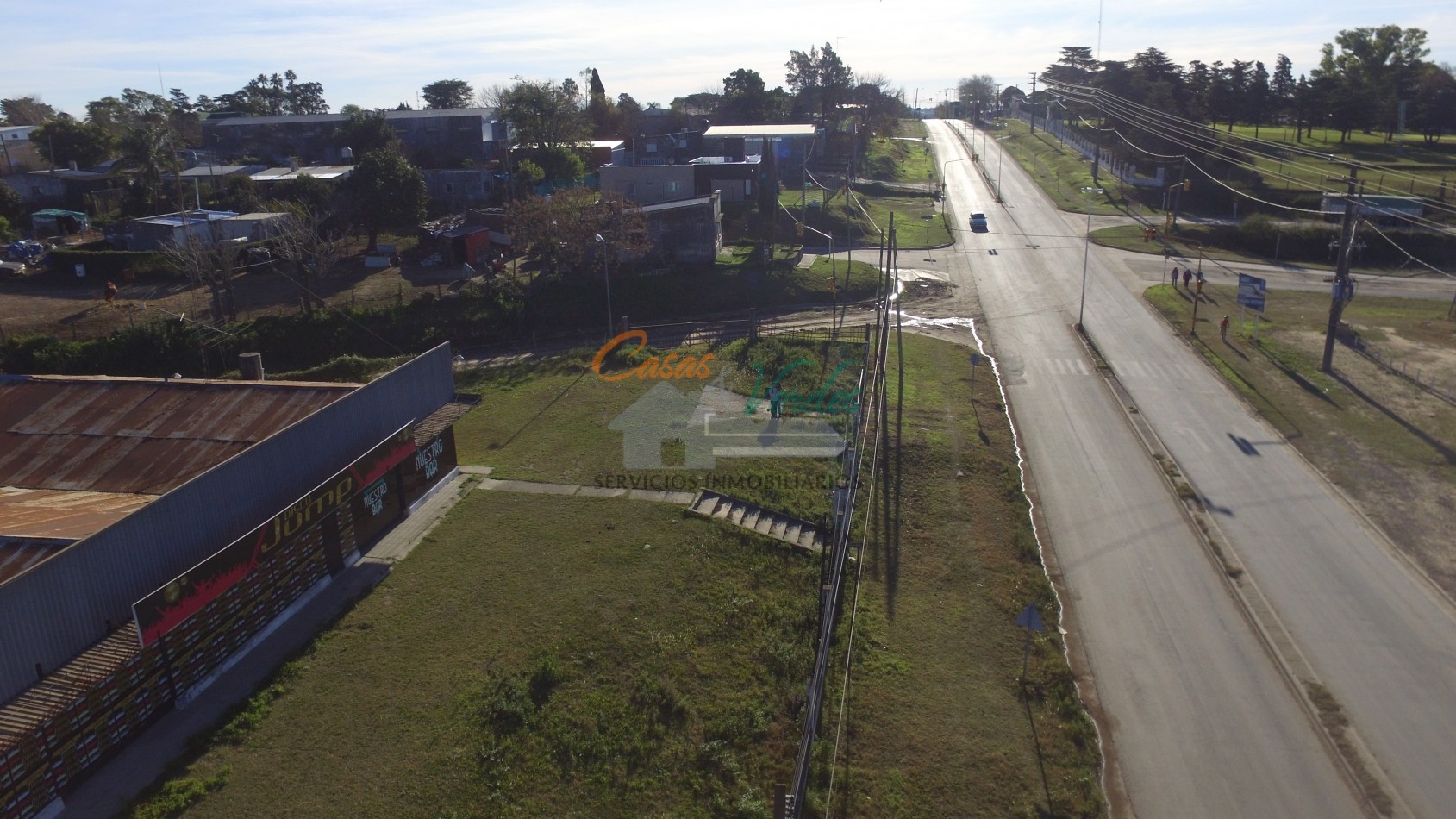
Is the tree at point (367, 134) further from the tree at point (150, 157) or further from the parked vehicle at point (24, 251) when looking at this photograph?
the parked vehicle at point (24, 251)

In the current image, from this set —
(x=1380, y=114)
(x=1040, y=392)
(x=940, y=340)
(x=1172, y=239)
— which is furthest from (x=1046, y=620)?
(x=1380, y=114)

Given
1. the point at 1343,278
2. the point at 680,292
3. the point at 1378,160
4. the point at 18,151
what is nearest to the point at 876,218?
the point at 680,292

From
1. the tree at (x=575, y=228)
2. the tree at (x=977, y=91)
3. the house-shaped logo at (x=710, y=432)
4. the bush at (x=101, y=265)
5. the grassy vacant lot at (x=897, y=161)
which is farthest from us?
the tree at (x=977, y=91)

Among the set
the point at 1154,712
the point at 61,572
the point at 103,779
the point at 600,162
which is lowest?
the point at 1154,712

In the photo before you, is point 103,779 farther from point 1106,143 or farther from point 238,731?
point 1106,143

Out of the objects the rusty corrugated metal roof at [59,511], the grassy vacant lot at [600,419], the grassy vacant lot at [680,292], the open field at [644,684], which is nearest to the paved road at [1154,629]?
the open field at [644,684]

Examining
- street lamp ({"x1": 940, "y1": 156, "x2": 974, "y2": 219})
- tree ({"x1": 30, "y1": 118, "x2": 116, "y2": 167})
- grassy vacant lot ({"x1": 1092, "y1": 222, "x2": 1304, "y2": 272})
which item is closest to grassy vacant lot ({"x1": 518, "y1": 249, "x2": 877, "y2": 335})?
grassy vacant lot ({"x1": 1092, "y1": 222, "x2": 1304, "y2": 272})

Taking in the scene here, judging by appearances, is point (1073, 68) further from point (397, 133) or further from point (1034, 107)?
point (397, 133)
